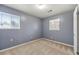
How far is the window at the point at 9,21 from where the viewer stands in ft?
6.89

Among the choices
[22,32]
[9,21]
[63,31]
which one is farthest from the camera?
[63,31]

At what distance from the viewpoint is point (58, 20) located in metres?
2.84

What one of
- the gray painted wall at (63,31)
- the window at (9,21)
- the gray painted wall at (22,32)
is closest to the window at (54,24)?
the gray painted wall at (63,31)

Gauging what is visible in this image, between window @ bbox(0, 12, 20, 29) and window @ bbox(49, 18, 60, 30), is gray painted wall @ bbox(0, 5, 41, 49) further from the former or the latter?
window @ bbox(49, 18, 60, 30)

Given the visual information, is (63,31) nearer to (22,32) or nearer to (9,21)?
(22,32)

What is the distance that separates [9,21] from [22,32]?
738 mm

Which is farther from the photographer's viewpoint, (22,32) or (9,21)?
(22,32)

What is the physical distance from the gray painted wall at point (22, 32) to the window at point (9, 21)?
138 millimetres

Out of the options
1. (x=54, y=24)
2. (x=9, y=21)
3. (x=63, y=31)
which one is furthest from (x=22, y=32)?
(x=63, y=31)

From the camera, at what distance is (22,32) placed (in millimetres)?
2699

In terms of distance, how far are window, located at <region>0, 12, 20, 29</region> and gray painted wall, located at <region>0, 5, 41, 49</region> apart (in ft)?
0.45

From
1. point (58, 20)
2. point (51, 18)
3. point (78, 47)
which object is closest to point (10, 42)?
point (51, 18)

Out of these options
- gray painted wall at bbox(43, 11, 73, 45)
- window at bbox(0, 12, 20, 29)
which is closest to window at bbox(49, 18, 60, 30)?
gray painted wall at bbox(43, 11, 73, 45)
